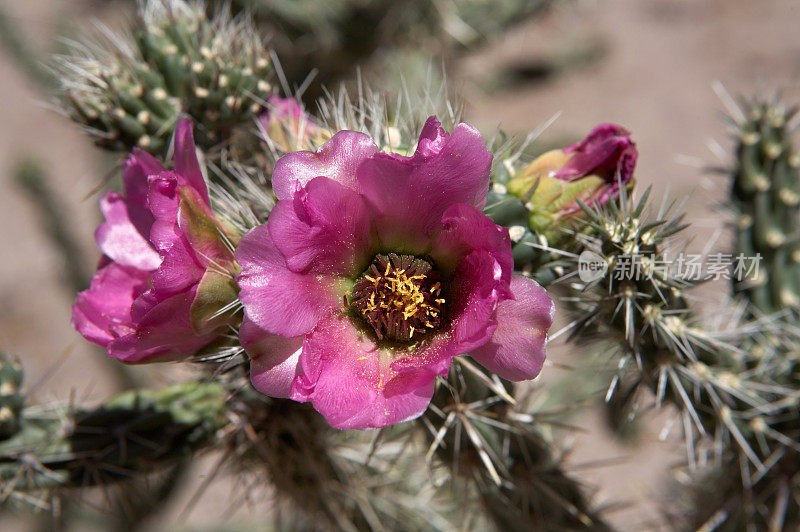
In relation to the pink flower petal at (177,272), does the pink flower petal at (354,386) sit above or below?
below

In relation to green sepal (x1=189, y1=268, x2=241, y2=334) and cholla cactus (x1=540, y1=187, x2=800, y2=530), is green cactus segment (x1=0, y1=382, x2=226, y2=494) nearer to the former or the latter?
green sepal (x1=189, y1=268, x2=241, y2=334)

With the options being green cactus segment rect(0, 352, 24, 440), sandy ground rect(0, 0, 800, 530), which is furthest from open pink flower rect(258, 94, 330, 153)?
sandy ground rect(0, 0, 800, 530)

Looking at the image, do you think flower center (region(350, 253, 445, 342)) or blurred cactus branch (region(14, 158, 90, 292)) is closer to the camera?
flower center (region(350, 253, 445, 342))

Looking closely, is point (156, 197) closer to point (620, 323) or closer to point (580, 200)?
point (580, 200)

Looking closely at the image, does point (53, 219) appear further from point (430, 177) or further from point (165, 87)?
point (430, 177)

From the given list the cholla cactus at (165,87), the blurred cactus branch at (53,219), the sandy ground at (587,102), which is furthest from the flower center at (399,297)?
the sandy ground at (587,102)

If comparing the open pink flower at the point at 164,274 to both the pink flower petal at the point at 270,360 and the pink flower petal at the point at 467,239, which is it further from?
the pink flower petal at the point at 467,239

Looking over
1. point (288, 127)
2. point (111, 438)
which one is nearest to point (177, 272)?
point (288, 127)
